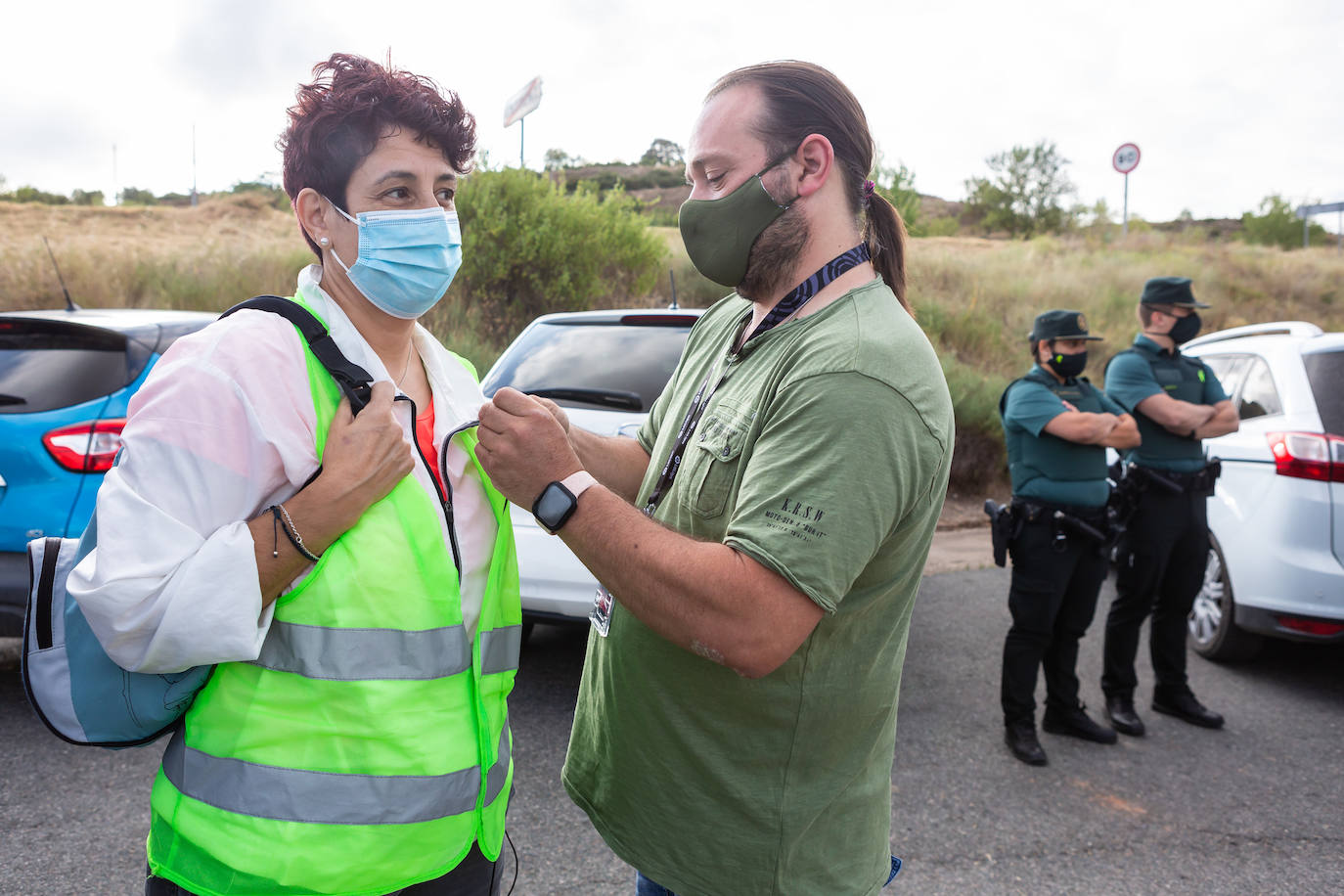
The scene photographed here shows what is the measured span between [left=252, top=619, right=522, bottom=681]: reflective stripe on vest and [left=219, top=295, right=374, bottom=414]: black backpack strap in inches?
14.7

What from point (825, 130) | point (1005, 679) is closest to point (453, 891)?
point (825, 130)

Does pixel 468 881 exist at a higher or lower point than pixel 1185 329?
lower

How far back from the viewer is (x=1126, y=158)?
19.3m

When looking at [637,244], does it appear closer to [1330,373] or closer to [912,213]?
[1330,373]

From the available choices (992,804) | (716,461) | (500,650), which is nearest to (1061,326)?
(992,804)

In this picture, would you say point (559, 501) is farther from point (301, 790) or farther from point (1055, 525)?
point (1055, 525)

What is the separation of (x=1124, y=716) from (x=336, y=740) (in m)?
4.15

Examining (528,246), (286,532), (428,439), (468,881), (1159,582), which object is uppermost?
(528,246)

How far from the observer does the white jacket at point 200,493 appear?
1.30 meters

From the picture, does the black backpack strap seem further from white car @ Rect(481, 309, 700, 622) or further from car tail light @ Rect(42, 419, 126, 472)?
car tail light @ Rect(42, 419, 126, 472)

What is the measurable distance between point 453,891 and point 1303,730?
4460 millimetres

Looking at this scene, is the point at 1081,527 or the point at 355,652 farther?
the point at 1081,527

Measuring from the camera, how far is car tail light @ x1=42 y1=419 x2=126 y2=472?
11.8 ft

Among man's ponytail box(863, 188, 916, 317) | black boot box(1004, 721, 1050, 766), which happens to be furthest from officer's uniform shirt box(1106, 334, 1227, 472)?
man's ponytail box(863, 188, 916, 317)
